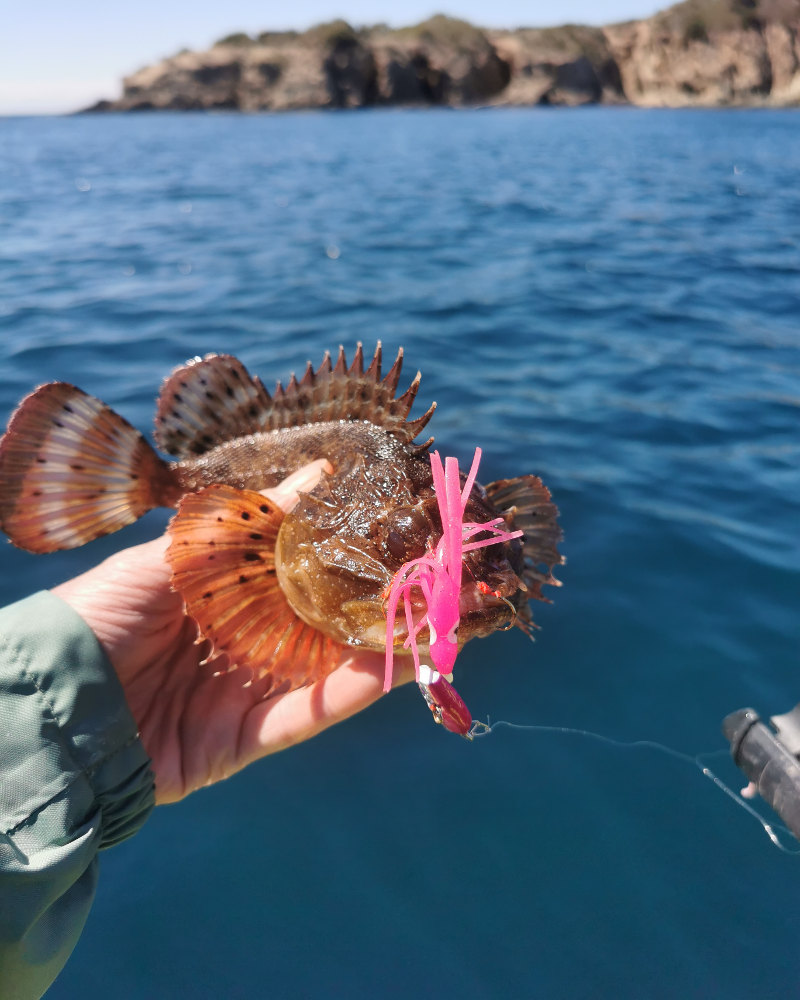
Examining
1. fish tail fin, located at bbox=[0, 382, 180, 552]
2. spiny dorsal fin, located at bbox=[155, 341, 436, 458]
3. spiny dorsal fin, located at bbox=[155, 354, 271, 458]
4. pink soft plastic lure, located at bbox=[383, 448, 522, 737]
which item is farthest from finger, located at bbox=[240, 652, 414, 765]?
spiny dorsal fin, located at bbox=[155, 354, 271, 458]

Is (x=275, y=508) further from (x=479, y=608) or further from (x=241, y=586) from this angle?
(x=479, y=608)

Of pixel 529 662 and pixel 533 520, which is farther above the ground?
pixel 533 520

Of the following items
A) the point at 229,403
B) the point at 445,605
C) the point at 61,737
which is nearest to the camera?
the point at 445,605

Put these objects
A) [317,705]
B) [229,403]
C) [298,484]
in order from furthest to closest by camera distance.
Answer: [229,403] → [298,484] → [317,705]

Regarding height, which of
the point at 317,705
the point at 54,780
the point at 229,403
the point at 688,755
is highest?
the point at 229,403

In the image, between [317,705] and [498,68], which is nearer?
[317,705]

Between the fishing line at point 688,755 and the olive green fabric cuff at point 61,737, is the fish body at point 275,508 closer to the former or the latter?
the olive green fabric cuff at point 61,737

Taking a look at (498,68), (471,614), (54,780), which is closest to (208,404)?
(54,780)
